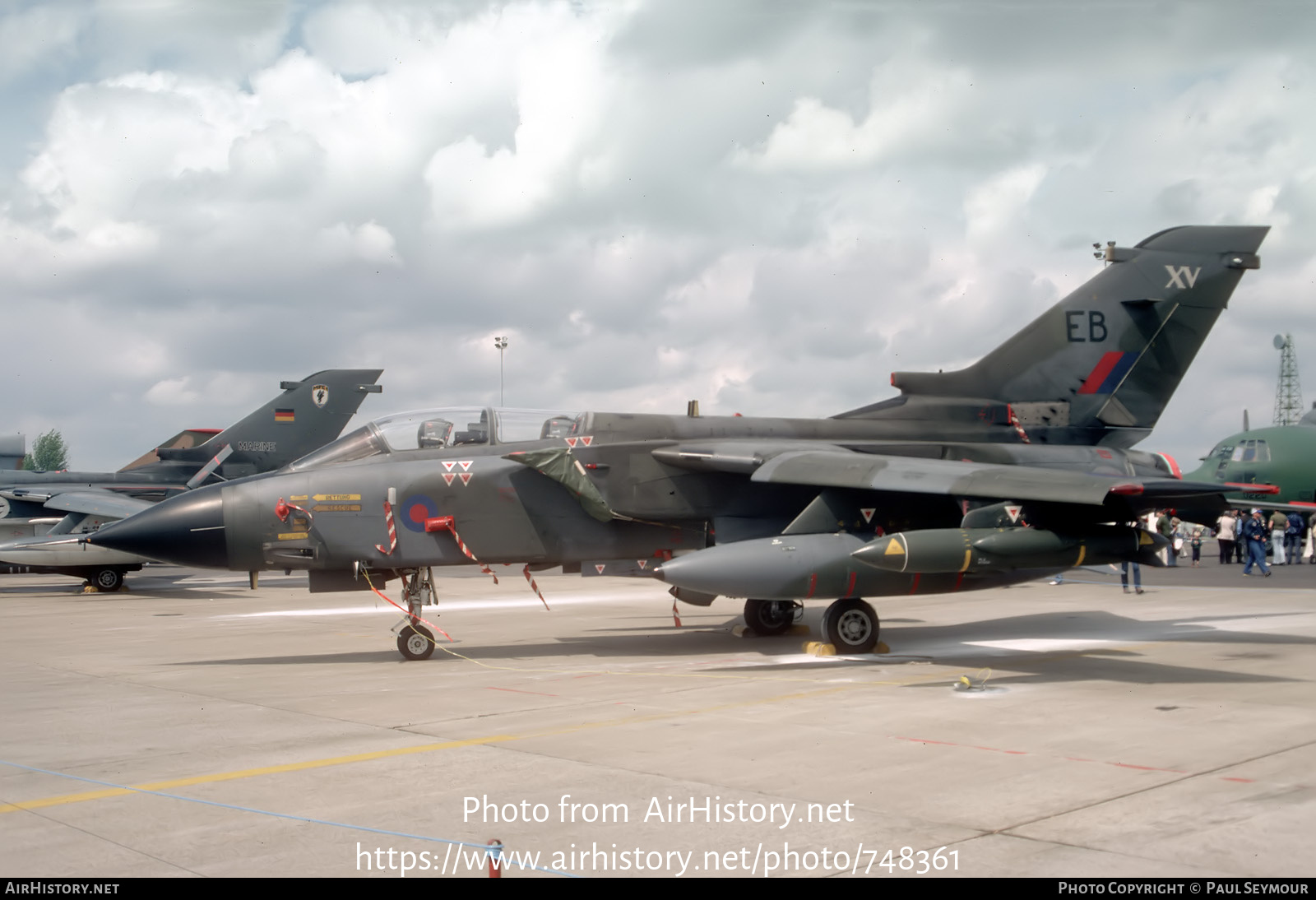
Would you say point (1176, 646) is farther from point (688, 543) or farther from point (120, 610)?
point (120, 610)

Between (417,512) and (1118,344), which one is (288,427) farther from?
(1118,344)

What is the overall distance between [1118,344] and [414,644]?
10.2 meters

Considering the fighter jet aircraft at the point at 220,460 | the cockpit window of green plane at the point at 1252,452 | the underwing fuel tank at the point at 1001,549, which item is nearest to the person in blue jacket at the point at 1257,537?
the cockpit window of green plane at the point at 1252,452

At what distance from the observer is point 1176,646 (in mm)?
12734

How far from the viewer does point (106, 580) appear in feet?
86.9

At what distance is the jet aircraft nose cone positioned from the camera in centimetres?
1154

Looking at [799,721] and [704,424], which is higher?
[704,424]

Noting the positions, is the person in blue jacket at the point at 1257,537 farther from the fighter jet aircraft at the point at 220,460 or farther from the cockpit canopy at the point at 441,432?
the fighter jet aircraft at the point at 220,460

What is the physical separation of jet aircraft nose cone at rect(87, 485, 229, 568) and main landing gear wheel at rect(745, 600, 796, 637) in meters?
6.67

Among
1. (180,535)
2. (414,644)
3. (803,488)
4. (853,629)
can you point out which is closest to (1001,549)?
(853,629)

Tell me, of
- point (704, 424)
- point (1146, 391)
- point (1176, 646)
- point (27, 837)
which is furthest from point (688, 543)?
point (27, 837)

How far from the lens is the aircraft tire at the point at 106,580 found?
26.5 meters

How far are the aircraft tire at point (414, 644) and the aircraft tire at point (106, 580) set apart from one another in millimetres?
17585
